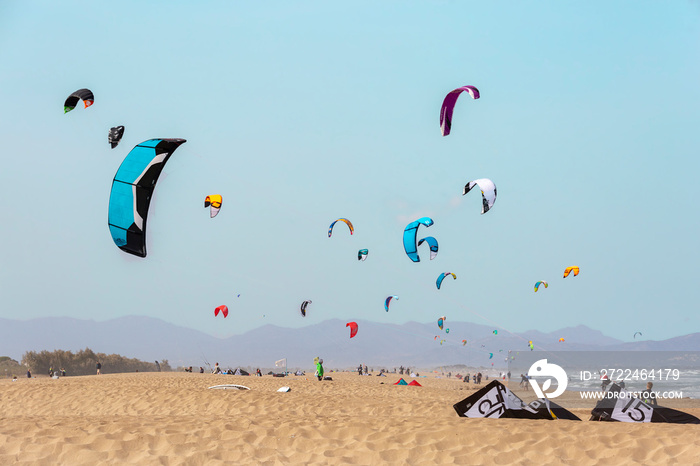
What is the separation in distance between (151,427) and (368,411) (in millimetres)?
5493

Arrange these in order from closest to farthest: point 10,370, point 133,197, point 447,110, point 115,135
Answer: point 133,197, point 115,135, point 447,110, point 10,370

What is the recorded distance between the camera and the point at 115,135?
43.8 ft

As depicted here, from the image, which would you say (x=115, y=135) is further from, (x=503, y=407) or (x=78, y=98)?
(x=503, y=407)

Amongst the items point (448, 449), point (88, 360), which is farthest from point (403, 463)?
point (88, 360)

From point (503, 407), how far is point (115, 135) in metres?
10.1

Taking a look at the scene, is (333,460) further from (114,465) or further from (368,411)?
(368,411)

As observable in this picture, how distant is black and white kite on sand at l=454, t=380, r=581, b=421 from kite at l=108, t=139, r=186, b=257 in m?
6.63

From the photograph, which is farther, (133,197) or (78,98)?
(78,98)

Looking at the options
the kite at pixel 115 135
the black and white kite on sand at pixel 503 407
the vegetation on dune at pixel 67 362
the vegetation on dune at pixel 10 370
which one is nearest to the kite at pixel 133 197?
the kite at pixel 115 135

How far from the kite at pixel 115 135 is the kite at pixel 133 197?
2118 millimetres

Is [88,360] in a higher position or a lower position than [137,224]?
lower

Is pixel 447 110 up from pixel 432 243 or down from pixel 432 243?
up

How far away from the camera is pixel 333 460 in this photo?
6.99 m

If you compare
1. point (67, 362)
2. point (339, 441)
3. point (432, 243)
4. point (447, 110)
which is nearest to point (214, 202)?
point (447, 110)
